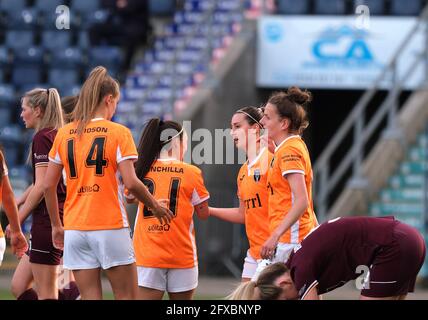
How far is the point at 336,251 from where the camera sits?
6.53 metres

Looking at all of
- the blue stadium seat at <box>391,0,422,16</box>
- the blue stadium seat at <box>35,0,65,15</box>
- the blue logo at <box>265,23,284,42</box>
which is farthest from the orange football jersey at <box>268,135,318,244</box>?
the blue stadium seat at <box>35,0,65,15</box>

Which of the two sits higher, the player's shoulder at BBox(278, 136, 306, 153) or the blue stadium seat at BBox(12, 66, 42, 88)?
the player's shoulder at BBox(278, 136, 306, 153)

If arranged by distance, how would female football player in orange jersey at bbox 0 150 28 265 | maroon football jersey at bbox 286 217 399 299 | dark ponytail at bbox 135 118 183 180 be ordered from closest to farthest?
maroon football jersey at bbox 286 217 399 299, female football player in orange jersey at bbox 0 150 28 265, dark ponytail at bbox 135 118 183 180

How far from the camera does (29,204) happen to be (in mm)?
8203

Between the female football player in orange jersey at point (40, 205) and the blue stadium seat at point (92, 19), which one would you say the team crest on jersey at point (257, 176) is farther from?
the blue stadium seat at point (92, 19)

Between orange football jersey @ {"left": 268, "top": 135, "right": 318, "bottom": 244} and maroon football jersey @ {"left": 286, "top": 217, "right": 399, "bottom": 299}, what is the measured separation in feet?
2.85

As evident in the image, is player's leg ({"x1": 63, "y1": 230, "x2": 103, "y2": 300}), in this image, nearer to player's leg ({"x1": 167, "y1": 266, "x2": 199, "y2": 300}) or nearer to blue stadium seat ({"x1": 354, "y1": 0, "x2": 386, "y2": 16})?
player's leg ({"x1": 167, "y1": 266, "x2": 199, "y2": 300})

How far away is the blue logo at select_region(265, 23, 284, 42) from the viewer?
18.9 metres

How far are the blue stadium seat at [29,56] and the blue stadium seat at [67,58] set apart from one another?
9.1 inches

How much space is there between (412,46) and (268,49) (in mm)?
2405

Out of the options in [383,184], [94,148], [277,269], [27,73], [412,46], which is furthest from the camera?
[27,73]

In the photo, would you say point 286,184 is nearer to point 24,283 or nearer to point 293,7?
point 24,283
